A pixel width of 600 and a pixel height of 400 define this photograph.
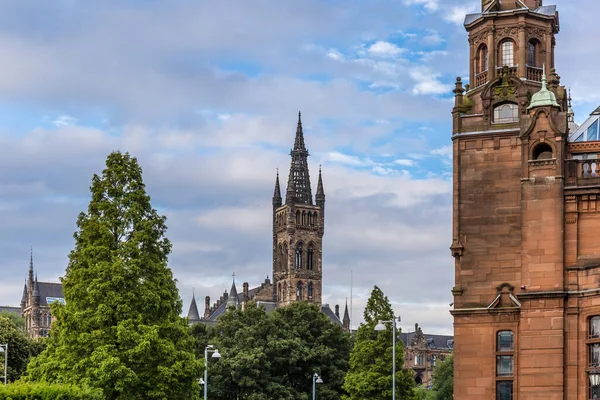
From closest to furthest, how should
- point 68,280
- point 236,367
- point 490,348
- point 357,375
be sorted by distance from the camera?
point 490,348
point 68,280
point 357,375
point 236,367

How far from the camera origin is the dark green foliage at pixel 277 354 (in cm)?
9950

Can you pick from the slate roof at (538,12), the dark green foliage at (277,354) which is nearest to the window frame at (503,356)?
the slate roof at (538,12)

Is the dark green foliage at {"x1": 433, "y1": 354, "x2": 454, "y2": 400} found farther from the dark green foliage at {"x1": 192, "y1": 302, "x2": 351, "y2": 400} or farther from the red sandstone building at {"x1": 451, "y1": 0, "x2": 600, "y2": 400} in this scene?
the red sandstone building at {"x1": 451, "y1": 0, "x2": 600, "y2": 400}

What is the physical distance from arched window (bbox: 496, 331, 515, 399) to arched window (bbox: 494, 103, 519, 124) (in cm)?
1014

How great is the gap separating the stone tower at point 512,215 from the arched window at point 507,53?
0.05m

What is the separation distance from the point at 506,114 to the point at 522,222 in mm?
6728

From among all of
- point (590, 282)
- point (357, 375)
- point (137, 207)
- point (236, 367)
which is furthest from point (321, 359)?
point (590, 282)

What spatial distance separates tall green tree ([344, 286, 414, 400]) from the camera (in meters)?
82.4

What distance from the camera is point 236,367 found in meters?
99.0

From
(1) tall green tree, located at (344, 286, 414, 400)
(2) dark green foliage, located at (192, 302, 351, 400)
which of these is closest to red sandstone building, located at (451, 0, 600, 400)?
(1) tall green tree, located at (344, 286, 414, 400)

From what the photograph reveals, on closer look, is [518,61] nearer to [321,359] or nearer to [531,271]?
[531,271]

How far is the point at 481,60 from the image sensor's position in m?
56.9

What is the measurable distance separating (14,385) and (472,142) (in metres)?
23.4

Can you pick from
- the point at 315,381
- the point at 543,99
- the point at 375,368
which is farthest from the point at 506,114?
the point at 315,381
